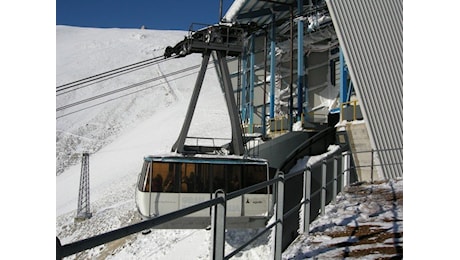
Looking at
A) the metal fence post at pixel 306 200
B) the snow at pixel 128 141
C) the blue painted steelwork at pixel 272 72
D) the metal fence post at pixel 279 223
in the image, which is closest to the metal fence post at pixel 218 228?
the metal fence post at pixel 279 223

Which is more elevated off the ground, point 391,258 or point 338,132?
point 338,132

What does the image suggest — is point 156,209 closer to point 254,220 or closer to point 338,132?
point 254,220

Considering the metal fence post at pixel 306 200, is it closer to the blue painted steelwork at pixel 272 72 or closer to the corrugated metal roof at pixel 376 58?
the corrugated metal roof at pixel 376 58

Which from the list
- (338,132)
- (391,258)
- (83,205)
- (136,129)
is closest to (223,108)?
(136,129)

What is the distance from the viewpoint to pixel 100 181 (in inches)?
1242

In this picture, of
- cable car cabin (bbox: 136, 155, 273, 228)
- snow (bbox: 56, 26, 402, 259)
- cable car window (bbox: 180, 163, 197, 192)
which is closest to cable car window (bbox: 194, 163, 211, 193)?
cable car cabin (bbox: 136, 155, 273, 228)

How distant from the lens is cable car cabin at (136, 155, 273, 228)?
33.7 feet

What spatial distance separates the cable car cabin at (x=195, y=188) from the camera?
33.7 ft

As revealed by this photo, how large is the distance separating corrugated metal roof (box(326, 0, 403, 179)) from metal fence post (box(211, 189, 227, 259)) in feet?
34.4

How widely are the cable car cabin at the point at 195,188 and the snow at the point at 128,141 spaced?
2595mm

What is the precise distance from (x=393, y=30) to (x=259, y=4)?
14.5m

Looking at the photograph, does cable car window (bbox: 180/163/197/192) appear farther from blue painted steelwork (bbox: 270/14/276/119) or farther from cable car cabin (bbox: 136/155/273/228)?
blue painted steelwork (bbox: 270/14/276/119)

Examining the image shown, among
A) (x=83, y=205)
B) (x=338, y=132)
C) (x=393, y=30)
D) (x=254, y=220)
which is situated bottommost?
(x=83, y=205)

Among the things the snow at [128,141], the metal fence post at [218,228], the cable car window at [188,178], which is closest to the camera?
the metal fence post at [218,228]
